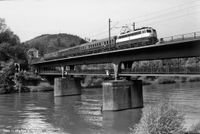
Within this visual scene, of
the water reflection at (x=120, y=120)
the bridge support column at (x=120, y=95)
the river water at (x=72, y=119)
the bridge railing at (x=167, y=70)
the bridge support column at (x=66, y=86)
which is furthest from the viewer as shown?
the bridge support column at (x=66, y=86)

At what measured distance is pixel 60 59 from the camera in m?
80.5

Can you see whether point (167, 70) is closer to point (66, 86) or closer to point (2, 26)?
point (66, 86)

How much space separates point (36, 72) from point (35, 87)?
12973mm

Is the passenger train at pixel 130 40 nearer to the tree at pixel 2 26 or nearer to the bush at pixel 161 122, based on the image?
the bush at pixel 161 122

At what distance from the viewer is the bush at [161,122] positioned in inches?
881

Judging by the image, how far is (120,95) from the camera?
161 feet

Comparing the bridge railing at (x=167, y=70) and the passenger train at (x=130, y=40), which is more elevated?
the passenger train at (x=130, y=40)

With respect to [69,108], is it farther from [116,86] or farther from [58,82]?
[58,82]

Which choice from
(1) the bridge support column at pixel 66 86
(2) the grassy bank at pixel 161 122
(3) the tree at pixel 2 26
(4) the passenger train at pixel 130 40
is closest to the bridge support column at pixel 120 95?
(4) the passenger train at pixel 130 40

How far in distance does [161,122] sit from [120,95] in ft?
86.4

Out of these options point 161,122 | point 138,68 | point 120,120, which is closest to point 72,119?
point 120,120

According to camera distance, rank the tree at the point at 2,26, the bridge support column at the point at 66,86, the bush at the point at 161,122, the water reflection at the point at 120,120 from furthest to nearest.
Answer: the tree at the point at 2,26 → the bridge support column at the point at 66,86 → the water reflection at the point at 120,120 → the bush at the point at 161,122

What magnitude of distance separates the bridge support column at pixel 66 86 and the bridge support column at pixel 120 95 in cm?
2933

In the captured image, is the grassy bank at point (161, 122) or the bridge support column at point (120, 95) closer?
the grassy bank at point (161, 122)
